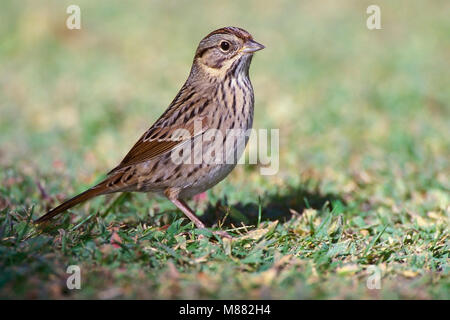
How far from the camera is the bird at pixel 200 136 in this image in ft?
15.1

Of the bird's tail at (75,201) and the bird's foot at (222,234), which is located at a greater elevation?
the bird's tail at (75,201)

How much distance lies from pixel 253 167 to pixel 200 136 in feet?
6.10

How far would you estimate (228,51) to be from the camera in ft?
16.1

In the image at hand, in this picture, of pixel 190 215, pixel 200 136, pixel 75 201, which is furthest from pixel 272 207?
pixel 75 201

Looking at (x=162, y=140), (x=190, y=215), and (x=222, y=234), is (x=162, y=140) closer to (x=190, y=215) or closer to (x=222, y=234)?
(x=190, y=215)

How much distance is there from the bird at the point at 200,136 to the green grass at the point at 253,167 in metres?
0.30

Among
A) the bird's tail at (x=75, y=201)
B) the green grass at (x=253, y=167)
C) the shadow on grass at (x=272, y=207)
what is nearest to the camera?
the green grass at (x=253, y=167)

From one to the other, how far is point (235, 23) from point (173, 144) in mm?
6491

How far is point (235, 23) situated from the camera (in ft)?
35.6

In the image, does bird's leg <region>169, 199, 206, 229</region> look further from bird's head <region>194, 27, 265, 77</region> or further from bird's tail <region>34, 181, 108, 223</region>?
bird's head <region>194, 27, 265, 77</region>

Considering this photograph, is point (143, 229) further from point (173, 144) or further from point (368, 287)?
point (368, 287)

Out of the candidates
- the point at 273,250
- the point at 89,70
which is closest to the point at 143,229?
the point at 273,250

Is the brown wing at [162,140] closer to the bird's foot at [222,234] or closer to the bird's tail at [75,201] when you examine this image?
the bird's tail at [75,201]

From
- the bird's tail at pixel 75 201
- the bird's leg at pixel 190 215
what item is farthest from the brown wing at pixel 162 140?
the bird's leg at pixel 190 215
